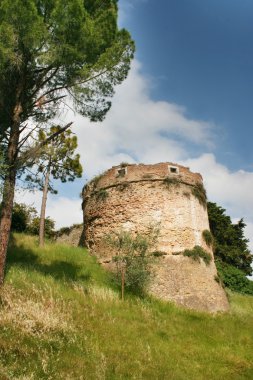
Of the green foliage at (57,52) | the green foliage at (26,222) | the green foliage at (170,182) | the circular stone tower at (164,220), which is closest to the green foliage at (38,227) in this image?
the green foliage at (26,222)

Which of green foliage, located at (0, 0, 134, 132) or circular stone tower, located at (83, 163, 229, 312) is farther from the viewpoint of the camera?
circular stone tower, located at (83, 163, 229, 312)

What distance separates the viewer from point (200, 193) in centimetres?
1889

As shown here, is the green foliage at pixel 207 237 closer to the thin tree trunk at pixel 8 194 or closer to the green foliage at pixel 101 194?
the green foliage at pixel 101 194

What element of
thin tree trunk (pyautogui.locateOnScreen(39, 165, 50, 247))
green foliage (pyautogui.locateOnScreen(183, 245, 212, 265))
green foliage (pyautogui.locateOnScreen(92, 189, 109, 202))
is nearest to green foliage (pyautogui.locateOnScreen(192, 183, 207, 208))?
green foliage (pyautogui.locateOnScreen(183, 245, 212, 265))

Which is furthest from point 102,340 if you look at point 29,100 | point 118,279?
point 29,100

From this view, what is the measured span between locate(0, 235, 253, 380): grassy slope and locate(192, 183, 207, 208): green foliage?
6255mm

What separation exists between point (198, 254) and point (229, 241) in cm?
1337

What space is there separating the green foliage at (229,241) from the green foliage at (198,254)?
1086cm

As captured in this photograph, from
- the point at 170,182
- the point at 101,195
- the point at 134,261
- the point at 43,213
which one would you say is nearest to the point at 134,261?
the point at 134,261

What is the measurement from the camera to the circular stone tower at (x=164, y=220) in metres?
16.0

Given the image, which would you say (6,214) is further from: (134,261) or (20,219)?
(20,219)

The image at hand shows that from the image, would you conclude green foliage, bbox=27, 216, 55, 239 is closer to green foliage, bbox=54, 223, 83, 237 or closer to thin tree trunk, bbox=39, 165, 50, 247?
green foliage, bbox=54, 223, 83, 237

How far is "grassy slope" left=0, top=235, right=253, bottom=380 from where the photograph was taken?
7.18m

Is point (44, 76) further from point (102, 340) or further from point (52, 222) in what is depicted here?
point (52, 222)
